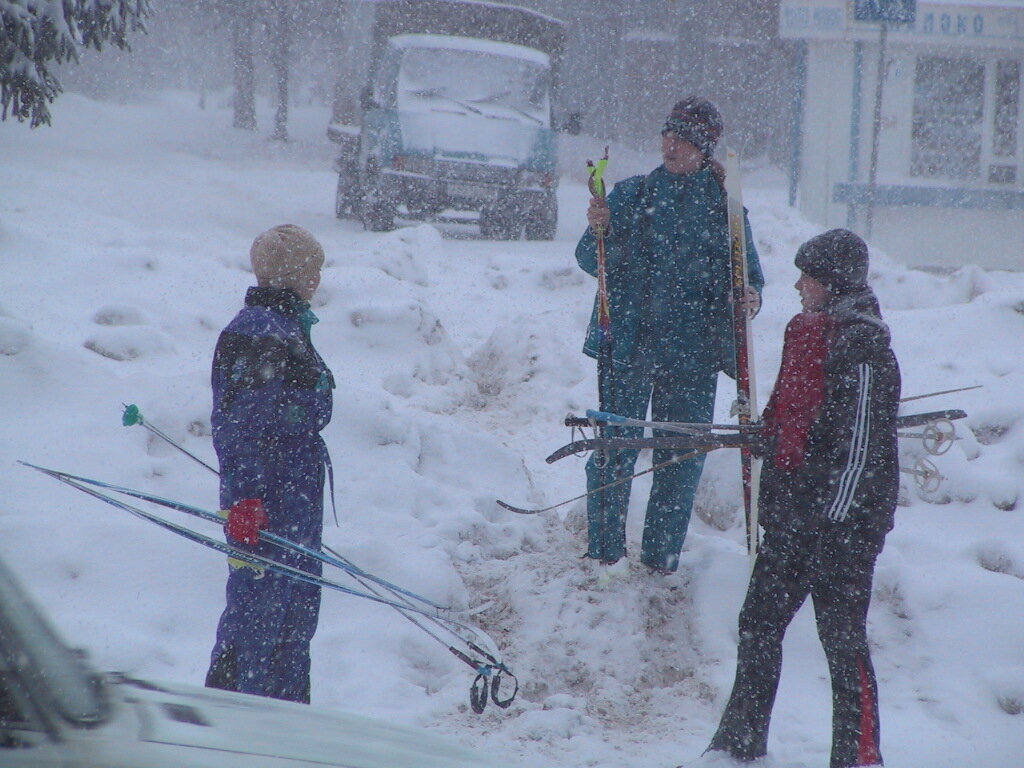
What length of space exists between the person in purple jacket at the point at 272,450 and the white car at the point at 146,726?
1025 millimetres

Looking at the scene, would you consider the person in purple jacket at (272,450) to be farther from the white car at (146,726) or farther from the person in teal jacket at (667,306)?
the person in teal jacket at (667,306)

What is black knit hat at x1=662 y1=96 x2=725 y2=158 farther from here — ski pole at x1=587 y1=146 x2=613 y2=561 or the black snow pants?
the black snow pants

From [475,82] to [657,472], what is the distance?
32.1 ft

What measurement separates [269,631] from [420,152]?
996 cm

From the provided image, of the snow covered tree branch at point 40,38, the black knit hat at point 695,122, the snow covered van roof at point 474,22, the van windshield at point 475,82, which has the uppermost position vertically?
the snow covered van roof at point 474,22

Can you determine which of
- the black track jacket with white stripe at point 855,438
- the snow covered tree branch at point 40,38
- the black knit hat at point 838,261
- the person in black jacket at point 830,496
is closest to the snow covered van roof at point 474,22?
the snow covered tree branch at point 40,38

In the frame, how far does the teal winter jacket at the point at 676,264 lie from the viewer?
4.31 meters

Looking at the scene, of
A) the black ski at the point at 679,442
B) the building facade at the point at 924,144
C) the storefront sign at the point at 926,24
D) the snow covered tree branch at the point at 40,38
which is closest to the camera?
the black ski at the point at 679,442

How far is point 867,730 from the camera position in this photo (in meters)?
2.85

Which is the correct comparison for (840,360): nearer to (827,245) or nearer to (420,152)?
(827,245)

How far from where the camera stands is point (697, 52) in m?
26.1

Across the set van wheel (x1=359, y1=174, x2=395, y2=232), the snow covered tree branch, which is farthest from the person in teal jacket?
van wheel (x1=359, y1=174, x2=395, y2=232)

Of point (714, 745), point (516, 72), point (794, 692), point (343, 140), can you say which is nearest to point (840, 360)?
point (714, 745)

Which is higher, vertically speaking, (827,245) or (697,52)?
(697,52)
